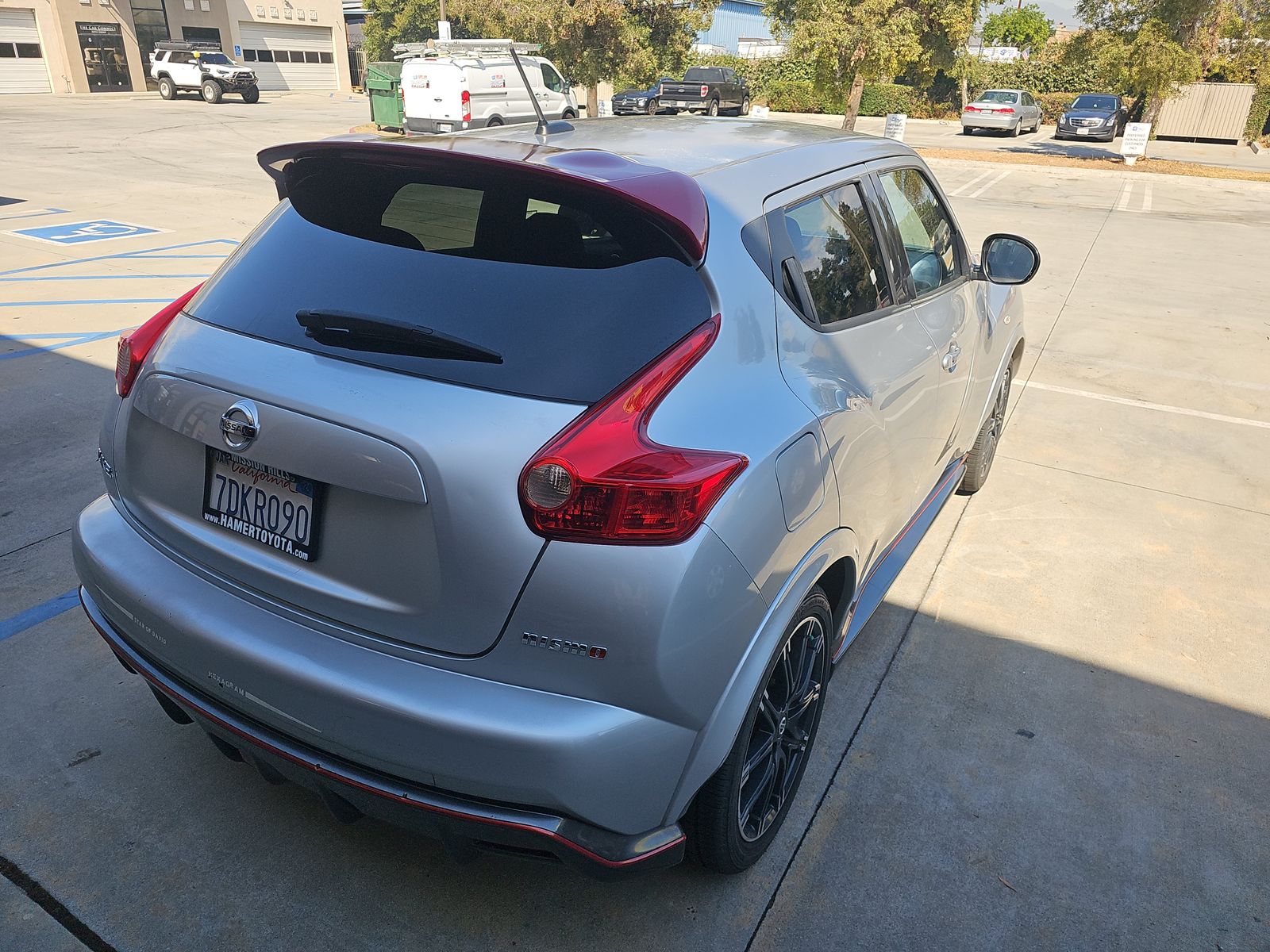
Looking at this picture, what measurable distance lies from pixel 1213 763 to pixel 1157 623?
3.00ft

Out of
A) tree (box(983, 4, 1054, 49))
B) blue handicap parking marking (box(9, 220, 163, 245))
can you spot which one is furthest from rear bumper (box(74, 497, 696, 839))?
tree (box(983, 4, 1054, 49))

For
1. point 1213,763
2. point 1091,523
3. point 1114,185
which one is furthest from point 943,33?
point 1213,763

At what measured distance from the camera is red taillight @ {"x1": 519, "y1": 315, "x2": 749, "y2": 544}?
1.84 metres

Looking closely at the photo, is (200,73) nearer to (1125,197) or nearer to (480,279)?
(1125,197)

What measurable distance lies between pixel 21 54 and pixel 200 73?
32.4 ft

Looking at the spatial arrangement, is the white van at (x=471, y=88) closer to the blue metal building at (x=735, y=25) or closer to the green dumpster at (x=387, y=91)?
the green dumpster at (x=387, y=91)

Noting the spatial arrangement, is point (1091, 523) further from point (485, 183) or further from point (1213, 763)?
point (485, 183)

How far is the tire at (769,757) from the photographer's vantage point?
225cm

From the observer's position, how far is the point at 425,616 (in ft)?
6.30

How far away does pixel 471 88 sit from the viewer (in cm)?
2344

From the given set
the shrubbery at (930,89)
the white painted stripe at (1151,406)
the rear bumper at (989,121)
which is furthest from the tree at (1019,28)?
the white painted stripe at (1151,406)

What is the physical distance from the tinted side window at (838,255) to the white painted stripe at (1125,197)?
16903 millimetres

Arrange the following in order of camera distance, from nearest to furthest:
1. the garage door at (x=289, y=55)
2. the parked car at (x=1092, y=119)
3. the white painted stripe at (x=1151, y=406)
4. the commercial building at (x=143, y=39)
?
1. the white painted stripe at (x=1151, y=406)
2. the parked car at (x=1092, y=119)
3. the commercial building at (x=143, y=39)
4. the garage door at (x=289, y=55)

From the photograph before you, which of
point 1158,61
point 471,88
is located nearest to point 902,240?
point 471,88
